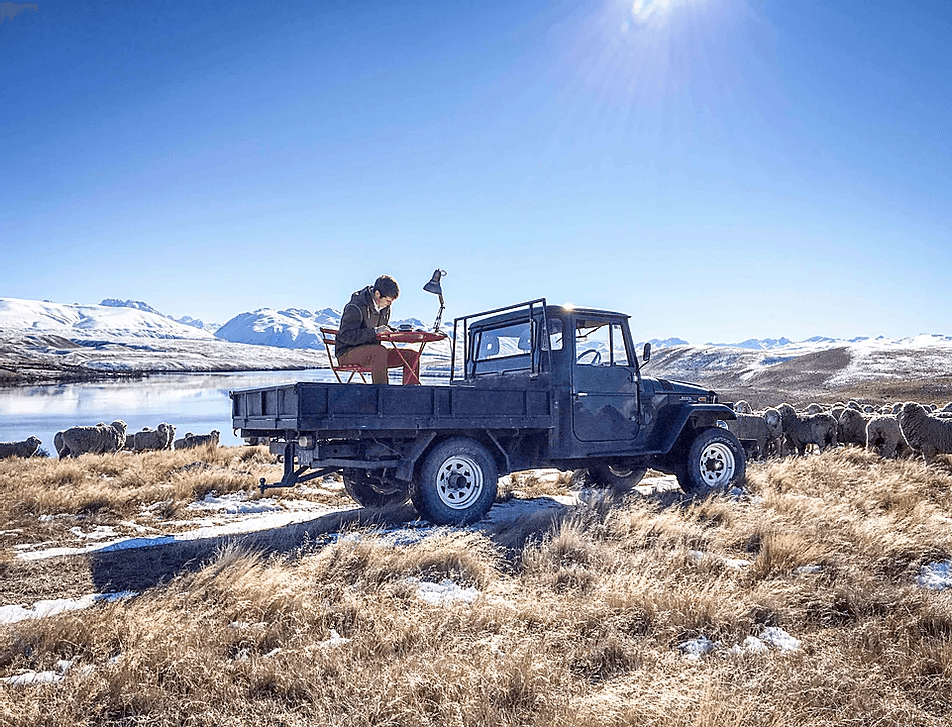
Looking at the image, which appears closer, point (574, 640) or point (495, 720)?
point (495, 720)

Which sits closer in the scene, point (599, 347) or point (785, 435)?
point (599, 347)

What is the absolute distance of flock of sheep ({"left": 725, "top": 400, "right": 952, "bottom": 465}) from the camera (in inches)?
523

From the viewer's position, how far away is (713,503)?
8352mm

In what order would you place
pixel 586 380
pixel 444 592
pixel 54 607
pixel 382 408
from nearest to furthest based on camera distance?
pixel 54 607
pixel 444 592
pixel 382 408
pixel 586 380

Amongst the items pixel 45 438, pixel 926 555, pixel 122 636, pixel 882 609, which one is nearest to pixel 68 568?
pixel 122 636

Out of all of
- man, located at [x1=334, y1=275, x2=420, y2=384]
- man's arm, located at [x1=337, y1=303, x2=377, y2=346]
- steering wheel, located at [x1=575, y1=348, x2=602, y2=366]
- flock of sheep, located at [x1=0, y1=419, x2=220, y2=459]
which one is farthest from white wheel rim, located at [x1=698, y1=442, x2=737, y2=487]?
flock of sheep, located at [x1=0, y1=419, x2=220, y2=459]

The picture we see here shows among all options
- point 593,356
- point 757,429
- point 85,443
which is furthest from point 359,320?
point 85,443

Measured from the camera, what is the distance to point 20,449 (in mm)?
17328

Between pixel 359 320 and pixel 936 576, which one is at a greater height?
pixel 359 320

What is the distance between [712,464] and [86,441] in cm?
1526

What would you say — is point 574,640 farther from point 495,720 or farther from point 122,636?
point 122,636

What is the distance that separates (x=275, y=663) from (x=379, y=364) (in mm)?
4908

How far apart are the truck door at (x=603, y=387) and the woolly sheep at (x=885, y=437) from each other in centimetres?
828

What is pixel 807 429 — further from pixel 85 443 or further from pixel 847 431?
pixel 85 443
